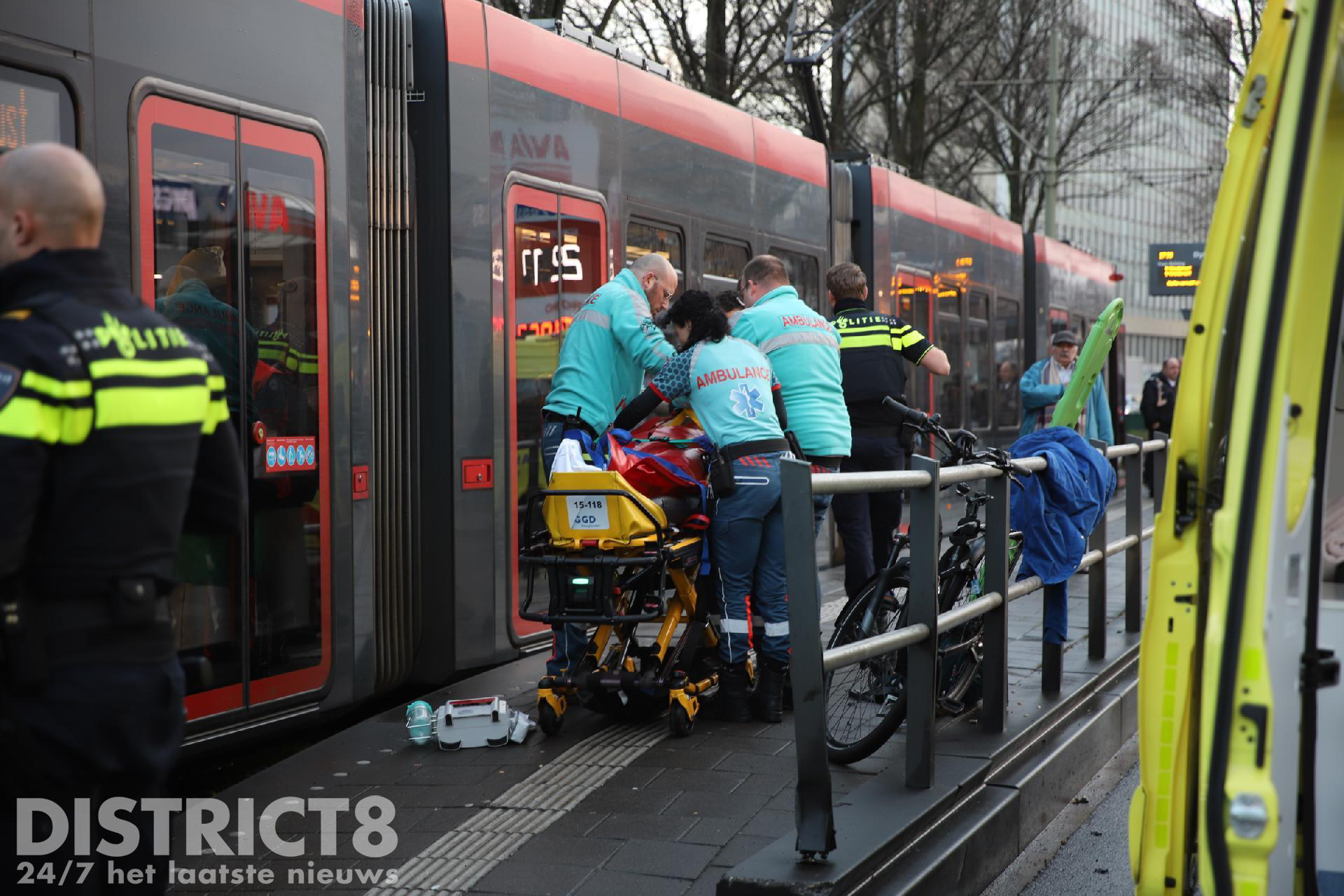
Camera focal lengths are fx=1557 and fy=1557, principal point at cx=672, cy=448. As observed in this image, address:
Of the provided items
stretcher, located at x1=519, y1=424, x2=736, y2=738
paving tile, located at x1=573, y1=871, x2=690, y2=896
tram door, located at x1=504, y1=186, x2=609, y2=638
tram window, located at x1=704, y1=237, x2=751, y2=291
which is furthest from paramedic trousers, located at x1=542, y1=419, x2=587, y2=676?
tram window, located at x1=704, y1=237, x2=751, y2=291

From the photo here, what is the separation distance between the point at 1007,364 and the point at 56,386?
14.8 m

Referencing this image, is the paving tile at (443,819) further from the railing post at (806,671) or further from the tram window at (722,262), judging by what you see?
the tram window at (722,262)

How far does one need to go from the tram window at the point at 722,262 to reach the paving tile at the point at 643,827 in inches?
197

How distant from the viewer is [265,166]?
18.7ft

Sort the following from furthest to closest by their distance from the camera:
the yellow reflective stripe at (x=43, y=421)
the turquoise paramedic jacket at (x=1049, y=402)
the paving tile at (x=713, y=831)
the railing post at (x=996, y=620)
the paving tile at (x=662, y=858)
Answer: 1. the turquoise paramedic jacket at (x=1049, y=402)
2. the railing post at (x=996, y=620)
3. the paving tile at (x=713, y=831)
4. the paving tile at (x=662, y=858)
5. the yellow reflective stripe at (x=43, y=421)

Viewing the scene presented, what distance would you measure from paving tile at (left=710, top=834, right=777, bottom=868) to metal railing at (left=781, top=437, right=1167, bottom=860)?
0.29 metres

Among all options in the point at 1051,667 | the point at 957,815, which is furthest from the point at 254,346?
the point at 1051,667

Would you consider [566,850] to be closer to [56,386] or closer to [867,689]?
[867,689]

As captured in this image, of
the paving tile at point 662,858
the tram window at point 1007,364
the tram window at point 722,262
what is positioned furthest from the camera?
the tram window at point 1007,364

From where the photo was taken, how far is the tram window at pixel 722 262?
9211 millimetres

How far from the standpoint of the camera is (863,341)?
26.1 ft

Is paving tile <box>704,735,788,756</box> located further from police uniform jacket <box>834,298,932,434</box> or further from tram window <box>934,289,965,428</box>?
tram window <box>934,289,965,428</box>

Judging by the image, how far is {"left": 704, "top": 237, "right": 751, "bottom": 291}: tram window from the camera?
9.21 meters

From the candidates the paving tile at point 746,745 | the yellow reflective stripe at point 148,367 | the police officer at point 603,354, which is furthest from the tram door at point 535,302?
the yellow reflective stripe at point 148,367
